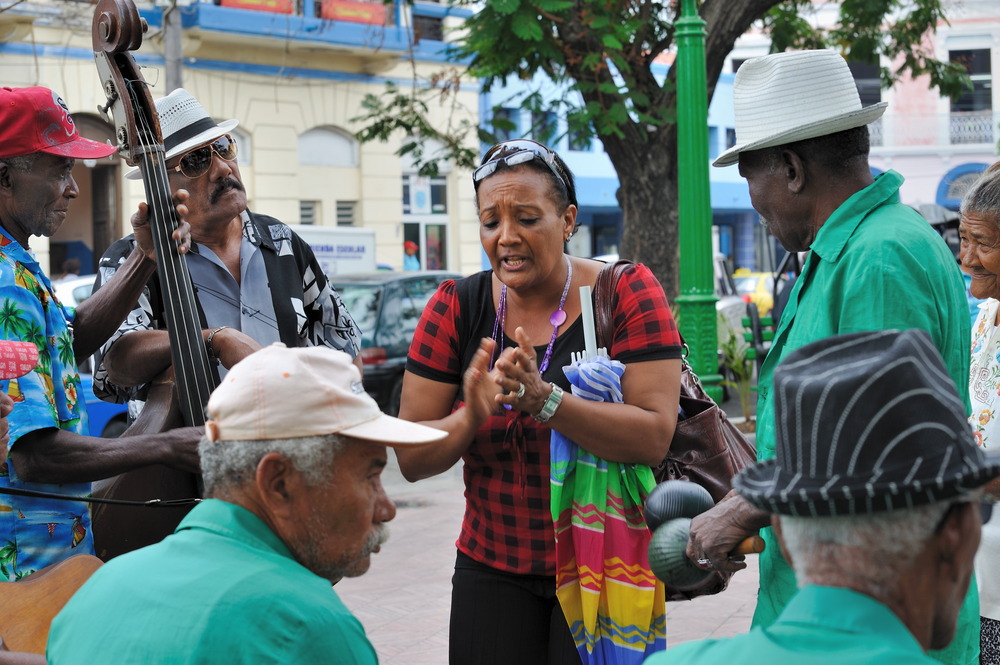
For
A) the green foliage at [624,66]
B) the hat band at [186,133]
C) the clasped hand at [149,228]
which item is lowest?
the clasped hand at [149,228]

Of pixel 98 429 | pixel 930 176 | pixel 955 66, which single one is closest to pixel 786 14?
pixel 955 66

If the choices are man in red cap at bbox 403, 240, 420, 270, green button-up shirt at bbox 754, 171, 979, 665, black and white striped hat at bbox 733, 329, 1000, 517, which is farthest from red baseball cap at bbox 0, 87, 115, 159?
man in red cap at bbox 403, 240, 420, 270

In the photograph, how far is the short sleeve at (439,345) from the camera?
312 centimetres

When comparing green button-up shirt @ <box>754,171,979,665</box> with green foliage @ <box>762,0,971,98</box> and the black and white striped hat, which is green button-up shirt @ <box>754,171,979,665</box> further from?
green foliage @ <box>762,0,971,98</box>

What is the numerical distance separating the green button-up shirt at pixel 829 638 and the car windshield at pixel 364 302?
11.1 m

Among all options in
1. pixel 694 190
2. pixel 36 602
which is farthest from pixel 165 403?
pixel 694 190

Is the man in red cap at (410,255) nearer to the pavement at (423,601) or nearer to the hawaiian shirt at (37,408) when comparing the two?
the pavement at (423,601)

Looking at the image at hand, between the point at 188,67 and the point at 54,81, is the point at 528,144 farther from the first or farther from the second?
the point at 188,67

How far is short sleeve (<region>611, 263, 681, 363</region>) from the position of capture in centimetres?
297

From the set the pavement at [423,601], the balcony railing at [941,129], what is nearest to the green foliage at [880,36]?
the pavement at [423,601]

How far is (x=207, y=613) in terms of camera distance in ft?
5.63

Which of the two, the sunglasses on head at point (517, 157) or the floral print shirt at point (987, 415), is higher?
the sunglasses on head at point (517, 157)

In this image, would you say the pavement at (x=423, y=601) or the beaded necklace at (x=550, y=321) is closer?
the beaded necklace at (x=550, y=321)

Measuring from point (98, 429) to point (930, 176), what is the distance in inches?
1296
